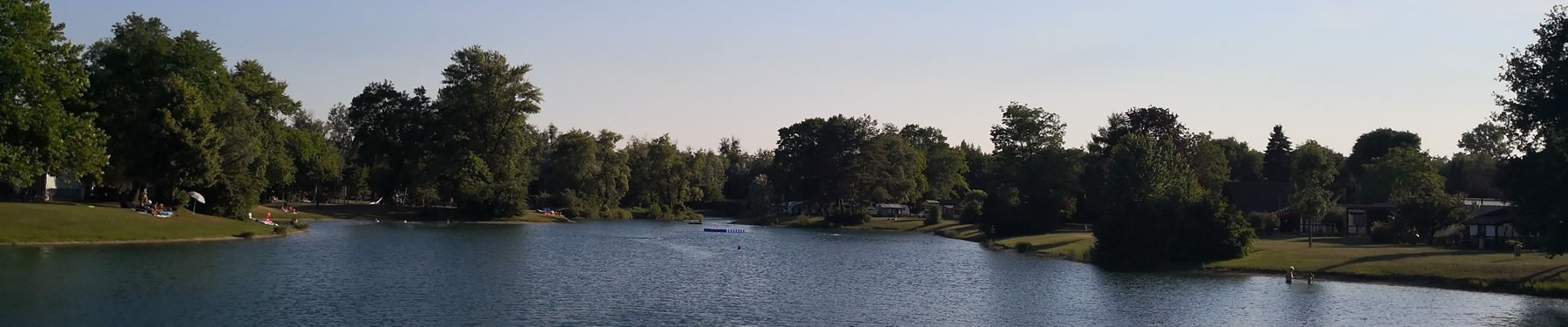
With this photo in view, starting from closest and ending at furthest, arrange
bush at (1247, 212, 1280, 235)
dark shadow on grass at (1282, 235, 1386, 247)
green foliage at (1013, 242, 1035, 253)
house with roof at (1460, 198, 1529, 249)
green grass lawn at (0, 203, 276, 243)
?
green grass lawn at (0, 203, 276, 243)
house with roof at (1460, 198, 1529, 249)
dark shadow on grass at (1282, 235, 1386, 247)
green foliage at (1013, 242, 1035, 253)
bush at (1247, 212, 1280, 235)

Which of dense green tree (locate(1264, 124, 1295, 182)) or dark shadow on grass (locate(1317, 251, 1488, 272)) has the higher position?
dense green tree (locate(1264, 124, 1295, 182))

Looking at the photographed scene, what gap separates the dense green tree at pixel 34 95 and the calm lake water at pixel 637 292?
518cm

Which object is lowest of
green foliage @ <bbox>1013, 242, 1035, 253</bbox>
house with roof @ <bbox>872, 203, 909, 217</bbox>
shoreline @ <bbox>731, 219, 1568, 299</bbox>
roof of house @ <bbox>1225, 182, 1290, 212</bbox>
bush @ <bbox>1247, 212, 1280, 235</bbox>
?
shoreline @ <bbox>731, 219, 1568, 299</bbox>

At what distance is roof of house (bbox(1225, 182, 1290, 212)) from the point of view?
405ft

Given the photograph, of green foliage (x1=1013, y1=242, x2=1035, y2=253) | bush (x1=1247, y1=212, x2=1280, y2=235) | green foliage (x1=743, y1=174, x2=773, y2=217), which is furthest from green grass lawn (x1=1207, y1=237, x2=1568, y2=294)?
green foliage (x1=743, y1=174, x2=773, y2=217)

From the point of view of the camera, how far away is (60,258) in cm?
6284

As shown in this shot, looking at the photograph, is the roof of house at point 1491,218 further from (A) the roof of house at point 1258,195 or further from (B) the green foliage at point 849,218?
(B) the green foliage at point 849,218

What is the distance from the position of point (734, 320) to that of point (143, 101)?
66327mm

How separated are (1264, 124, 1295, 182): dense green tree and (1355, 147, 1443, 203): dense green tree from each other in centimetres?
3216

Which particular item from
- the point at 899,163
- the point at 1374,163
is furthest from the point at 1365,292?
the point at 899,163

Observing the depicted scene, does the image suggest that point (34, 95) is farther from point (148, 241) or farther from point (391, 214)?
point (391, 214)

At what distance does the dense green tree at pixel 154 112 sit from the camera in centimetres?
8925

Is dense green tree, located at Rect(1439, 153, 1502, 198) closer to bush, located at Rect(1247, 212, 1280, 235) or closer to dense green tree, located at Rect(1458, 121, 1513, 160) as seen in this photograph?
dense green tree, located at Rect(1458, 121, 1513, 160)

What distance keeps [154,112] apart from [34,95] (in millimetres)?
35408
